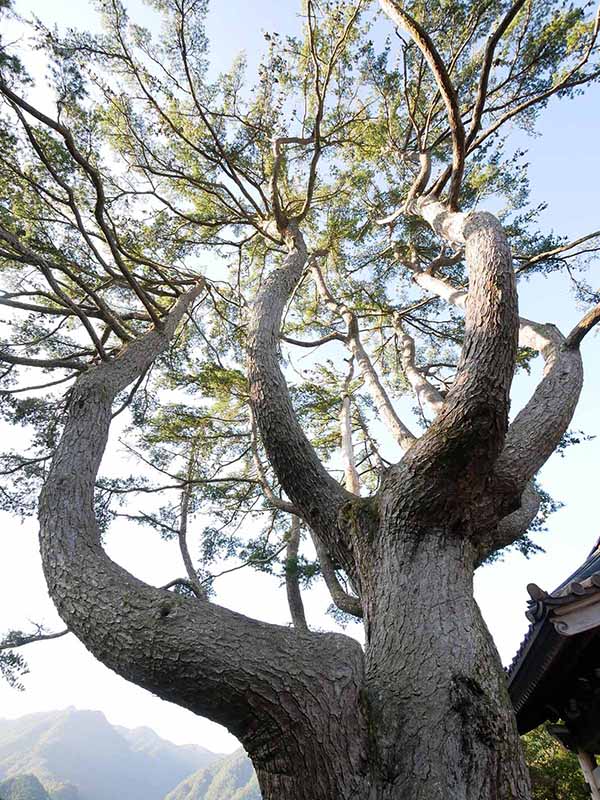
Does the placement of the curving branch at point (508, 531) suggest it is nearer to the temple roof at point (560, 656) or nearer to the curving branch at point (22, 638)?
the temple roof at point (560, 656)

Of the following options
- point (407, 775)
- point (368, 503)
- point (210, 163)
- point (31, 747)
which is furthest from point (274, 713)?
point (31, 747)

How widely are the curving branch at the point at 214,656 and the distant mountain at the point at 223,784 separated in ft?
262

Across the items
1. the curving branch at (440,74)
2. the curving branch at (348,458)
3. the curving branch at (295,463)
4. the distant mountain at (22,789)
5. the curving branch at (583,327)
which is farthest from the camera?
the distant mountain at (22,789)

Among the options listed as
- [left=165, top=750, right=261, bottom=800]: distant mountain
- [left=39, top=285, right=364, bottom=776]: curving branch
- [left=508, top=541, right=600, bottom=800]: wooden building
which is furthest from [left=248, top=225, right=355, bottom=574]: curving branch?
[left=165, top=750, right=261, bottom=800]: distant mountain

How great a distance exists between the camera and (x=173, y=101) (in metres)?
5.70

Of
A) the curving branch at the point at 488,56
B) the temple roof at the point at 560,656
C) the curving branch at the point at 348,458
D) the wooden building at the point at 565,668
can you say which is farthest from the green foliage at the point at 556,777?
the curving branch at the point at 488,56

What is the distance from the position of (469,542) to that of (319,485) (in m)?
0.71

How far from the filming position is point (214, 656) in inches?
47.3

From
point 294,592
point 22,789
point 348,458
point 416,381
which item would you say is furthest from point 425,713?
point 22,789

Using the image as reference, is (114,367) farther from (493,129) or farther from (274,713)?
(493,129)

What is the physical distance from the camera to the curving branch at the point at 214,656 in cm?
118

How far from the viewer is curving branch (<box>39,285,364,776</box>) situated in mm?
1185

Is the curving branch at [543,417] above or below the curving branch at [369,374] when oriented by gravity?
below

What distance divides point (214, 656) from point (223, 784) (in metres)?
92.4
